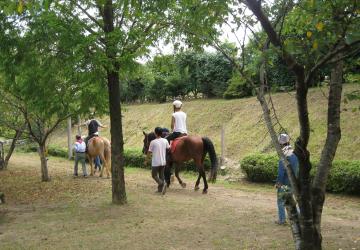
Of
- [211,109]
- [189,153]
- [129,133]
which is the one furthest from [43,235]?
[129,133]

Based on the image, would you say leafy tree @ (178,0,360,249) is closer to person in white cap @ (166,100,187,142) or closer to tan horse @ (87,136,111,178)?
person in white cap @ (166,100,187,142)

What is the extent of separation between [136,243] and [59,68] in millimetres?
4298

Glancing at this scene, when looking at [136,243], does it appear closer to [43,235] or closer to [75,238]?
[75,238]

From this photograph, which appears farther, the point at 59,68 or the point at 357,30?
the point at 59,68

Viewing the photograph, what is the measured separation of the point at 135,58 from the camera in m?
9.03

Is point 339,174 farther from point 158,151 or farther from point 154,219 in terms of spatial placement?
point 154,219

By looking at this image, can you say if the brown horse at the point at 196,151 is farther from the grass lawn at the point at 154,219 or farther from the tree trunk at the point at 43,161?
the tree trunk at the point at 43,161

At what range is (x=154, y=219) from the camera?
8.83m

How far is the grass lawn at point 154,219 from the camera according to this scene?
7180mm

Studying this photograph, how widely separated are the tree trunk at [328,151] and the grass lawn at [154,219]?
1.81 metres

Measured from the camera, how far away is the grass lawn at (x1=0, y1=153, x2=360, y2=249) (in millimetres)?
7180

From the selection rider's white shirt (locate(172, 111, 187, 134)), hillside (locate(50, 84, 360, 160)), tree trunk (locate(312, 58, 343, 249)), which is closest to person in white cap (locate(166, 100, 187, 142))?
rider's white shirt (locate(172, 111, 187, 134))

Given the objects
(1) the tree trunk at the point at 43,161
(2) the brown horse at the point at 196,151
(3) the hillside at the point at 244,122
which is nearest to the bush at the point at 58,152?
(3) the hillside at the point at 244,122

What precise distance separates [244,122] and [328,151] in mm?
14858
